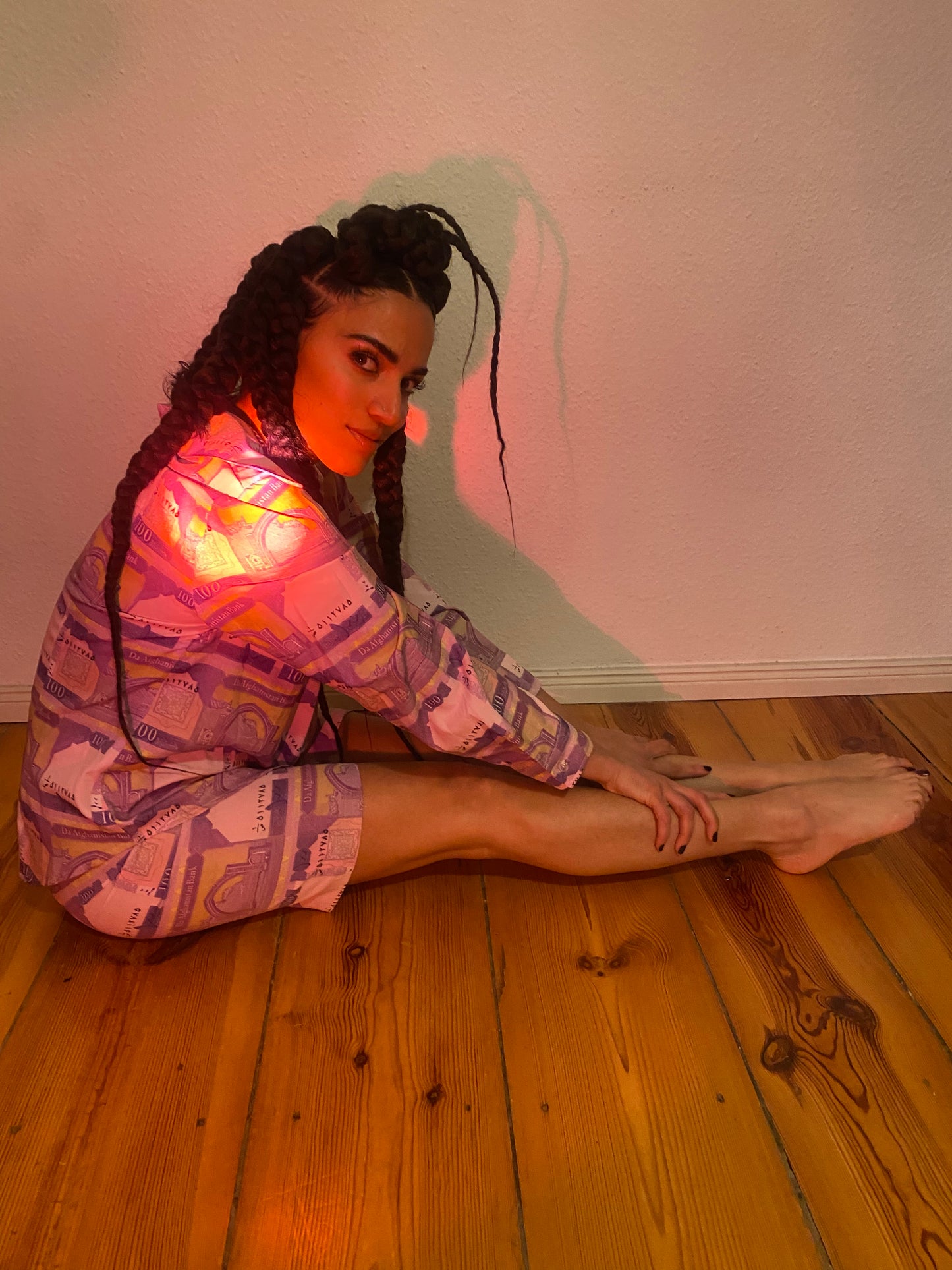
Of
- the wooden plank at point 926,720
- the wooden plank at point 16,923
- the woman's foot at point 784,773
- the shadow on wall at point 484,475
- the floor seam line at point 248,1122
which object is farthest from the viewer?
the wooden plank at point 926,720

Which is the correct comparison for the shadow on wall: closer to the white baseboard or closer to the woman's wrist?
the white baseboard

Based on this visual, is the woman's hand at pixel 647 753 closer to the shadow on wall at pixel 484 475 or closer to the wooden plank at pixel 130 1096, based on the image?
the shadow on wall at pixel 484 475

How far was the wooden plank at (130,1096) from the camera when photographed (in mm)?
862

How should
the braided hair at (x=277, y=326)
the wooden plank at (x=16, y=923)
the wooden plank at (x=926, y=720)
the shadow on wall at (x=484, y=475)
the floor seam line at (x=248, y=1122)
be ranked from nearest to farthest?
the floor seam line at (x=248, y=1122), the braided hair at (x=277, y=326), the wooden plank at (x=16, y=923), the shadow on wall at (x=484, y=475), the wooden plank at (x=926, y=720)

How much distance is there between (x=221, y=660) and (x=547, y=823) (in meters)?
0.46

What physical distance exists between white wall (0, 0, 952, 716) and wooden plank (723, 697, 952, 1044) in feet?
0.67

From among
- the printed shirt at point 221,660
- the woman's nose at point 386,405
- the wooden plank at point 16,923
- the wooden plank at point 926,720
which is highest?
the woman's nose at point 386,405

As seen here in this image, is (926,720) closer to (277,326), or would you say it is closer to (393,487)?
(393,487)

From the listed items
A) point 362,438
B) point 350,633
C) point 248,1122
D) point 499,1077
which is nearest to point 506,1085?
point 499,1077

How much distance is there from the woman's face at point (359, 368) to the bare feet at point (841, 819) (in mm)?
775

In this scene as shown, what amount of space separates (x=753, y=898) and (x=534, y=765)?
40cm

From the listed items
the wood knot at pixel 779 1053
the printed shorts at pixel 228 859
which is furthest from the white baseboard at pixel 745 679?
the wood knot at pixel 779 1053

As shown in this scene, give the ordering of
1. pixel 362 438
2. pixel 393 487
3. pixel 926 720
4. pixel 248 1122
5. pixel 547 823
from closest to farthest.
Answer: pixel 248 1122 → pixel 362 438 → pixel 547 823 → pixel 393 487 → pixel 926 720

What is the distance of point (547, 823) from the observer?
117 cm
